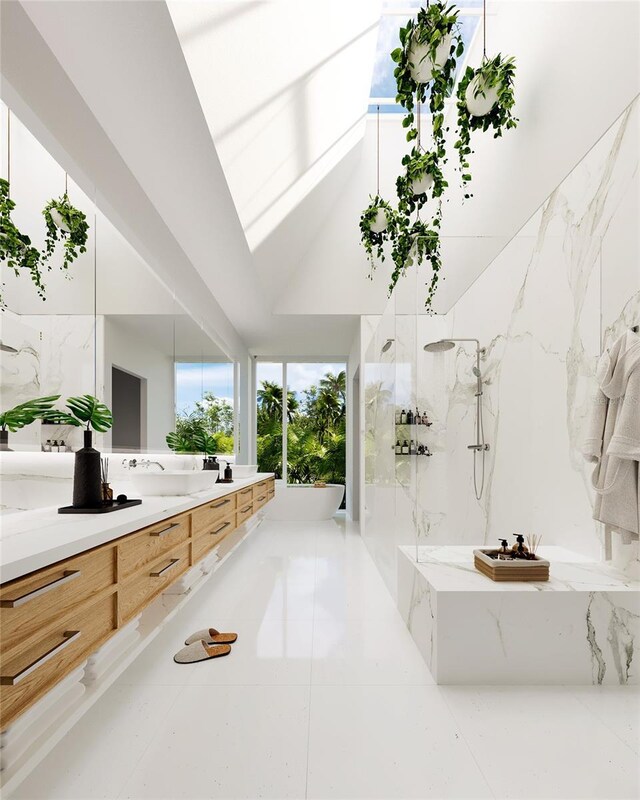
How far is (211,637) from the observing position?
7.88 ft

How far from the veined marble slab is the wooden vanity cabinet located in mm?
1100

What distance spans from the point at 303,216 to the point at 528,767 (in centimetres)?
408

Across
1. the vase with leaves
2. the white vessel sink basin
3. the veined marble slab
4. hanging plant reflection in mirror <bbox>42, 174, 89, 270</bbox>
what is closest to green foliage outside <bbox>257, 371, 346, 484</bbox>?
the white vessel sink basin

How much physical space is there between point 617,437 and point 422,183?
190 cm

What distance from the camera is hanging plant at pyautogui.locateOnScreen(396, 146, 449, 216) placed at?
2.92 metres

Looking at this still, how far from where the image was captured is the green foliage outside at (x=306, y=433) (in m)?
7.46

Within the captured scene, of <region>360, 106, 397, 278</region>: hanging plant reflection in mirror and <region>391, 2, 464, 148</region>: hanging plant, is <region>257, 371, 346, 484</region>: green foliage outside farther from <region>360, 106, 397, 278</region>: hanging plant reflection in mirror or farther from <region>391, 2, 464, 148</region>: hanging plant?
<region>391, 2, 464, 148</region>: hanging plant

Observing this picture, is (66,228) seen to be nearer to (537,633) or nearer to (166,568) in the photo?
(166,568)

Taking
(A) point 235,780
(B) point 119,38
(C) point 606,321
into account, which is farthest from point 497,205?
(A) point 235,780

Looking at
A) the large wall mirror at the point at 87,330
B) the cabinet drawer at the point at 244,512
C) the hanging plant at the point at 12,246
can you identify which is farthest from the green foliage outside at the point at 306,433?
the hanging plant at the point at 12,246

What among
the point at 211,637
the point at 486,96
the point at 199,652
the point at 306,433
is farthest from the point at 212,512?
the point at 306,433

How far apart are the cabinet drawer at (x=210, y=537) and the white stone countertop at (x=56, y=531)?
0.33 metres

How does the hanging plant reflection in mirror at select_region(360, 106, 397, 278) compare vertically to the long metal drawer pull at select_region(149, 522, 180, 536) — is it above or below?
above

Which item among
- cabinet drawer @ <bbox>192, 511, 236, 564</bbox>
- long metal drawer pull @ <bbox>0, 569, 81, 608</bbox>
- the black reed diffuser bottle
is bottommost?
cabinet drawer @ <bbox>192, 511, 236, 564</bbox>
